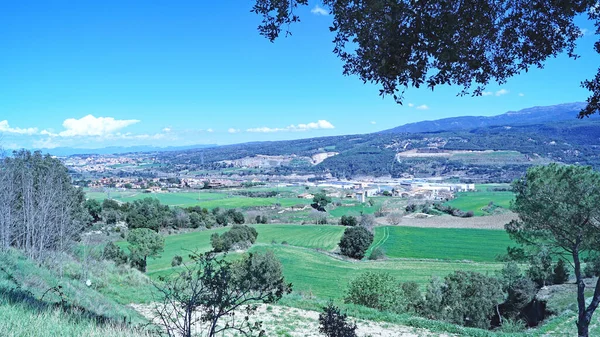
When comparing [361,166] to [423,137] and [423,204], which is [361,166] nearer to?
[423,137]

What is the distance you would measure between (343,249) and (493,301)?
76.1 feet

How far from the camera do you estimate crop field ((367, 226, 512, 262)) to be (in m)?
39.8

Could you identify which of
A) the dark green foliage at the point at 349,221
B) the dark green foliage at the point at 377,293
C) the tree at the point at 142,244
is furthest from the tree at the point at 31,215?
the dark green foliage at the point at 349,221

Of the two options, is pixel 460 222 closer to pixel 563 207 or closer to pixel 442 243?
pixel 442 243

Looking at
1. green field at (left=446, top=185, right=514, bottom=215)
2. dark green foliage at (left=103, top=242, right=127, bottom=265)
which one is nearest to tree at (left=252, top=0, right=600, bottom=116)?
dark green foliage at (left=103, top=242, right=127, bottom=265)

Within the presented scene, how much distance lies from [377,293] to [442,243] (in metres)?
33.3

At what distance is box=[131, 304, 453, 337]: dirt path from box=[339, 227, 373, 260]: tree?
2857 cm

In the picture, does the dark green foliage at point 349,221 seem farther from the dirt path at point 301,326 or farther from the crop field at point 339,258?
the dirt path at point 301,326

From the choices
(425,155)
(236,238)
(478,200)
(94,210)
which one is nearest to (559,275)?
(236,238)

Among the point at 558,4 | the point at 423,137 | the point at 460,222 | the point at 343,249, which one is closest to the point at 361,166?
the point at 423,137

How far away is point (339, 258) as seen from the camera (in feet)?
125

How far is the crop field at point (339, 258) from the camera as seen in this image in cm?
2970

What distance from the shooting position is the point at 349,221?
2175 inches

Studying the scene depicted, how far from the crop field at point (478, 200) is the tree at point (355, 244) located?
98.7ft
